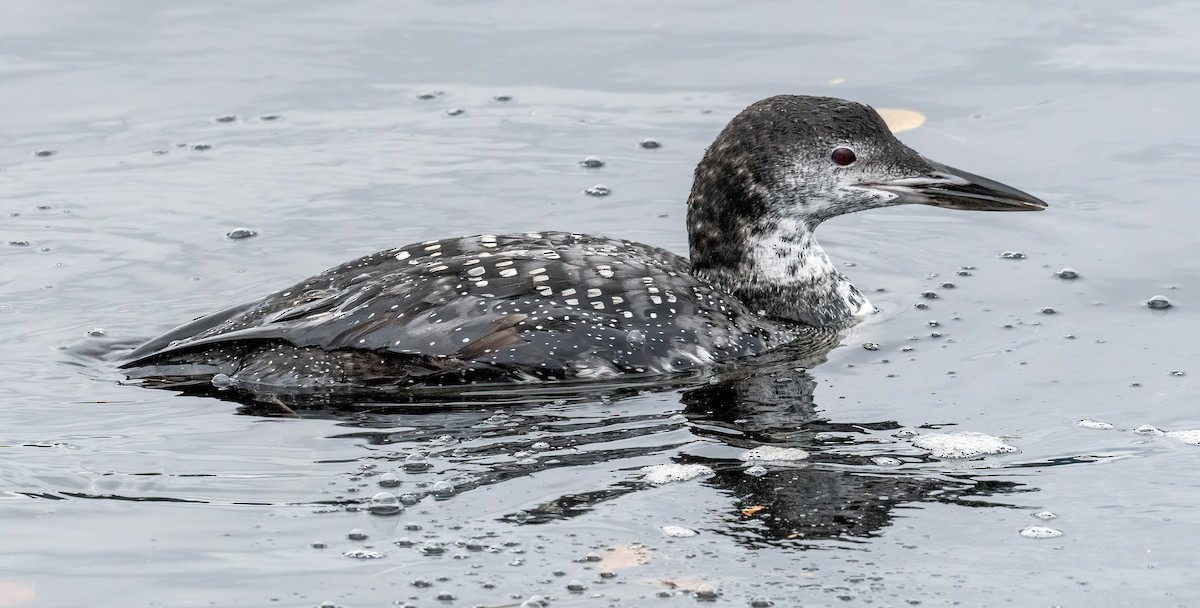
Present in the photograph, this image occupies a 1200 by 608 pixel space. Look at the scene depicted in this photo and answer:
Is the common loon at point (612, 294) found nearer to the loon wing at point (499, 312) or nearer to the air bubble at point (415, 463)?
the loon wing at point (499, 312)

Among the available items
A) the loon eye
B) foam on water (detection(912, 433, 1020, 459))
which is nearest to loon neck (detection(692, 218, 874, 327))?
the loon eye

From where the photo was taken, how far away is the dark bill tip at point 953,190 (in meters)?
6.33

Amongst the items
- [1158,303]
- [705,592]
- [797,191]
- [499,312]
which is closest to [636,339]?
[499,312]

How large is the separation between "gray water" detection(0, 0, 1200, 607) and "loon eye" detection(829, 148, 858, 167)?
2.25ft

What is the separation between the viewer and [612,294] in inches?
229

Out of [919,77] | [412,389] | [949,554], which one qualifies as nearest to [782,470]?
[949,554]

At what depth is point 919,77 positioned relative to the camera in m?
9.16

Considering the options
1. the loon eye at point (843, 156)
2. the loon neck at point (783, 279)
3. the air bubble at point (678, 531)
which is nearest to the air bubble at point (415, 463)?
the air bubble at point (678, 531)

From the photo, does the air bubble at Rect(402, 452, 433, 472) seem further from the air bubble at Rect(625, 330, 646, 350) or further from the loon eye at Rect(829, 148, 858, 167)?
the loon eye at Rect(829, 148, 858, 167)

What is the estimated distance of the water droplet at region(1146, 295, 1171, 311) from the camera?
649 centimetres

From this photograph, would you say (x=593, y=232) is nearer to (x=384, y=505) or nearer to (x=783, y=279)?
(x=783, y=279)

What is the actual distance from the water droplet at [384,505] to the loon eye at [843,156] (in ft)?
8.31

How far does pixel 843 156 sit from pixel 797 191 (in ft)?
0.74

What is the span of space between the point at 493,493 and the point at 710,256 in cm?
208
